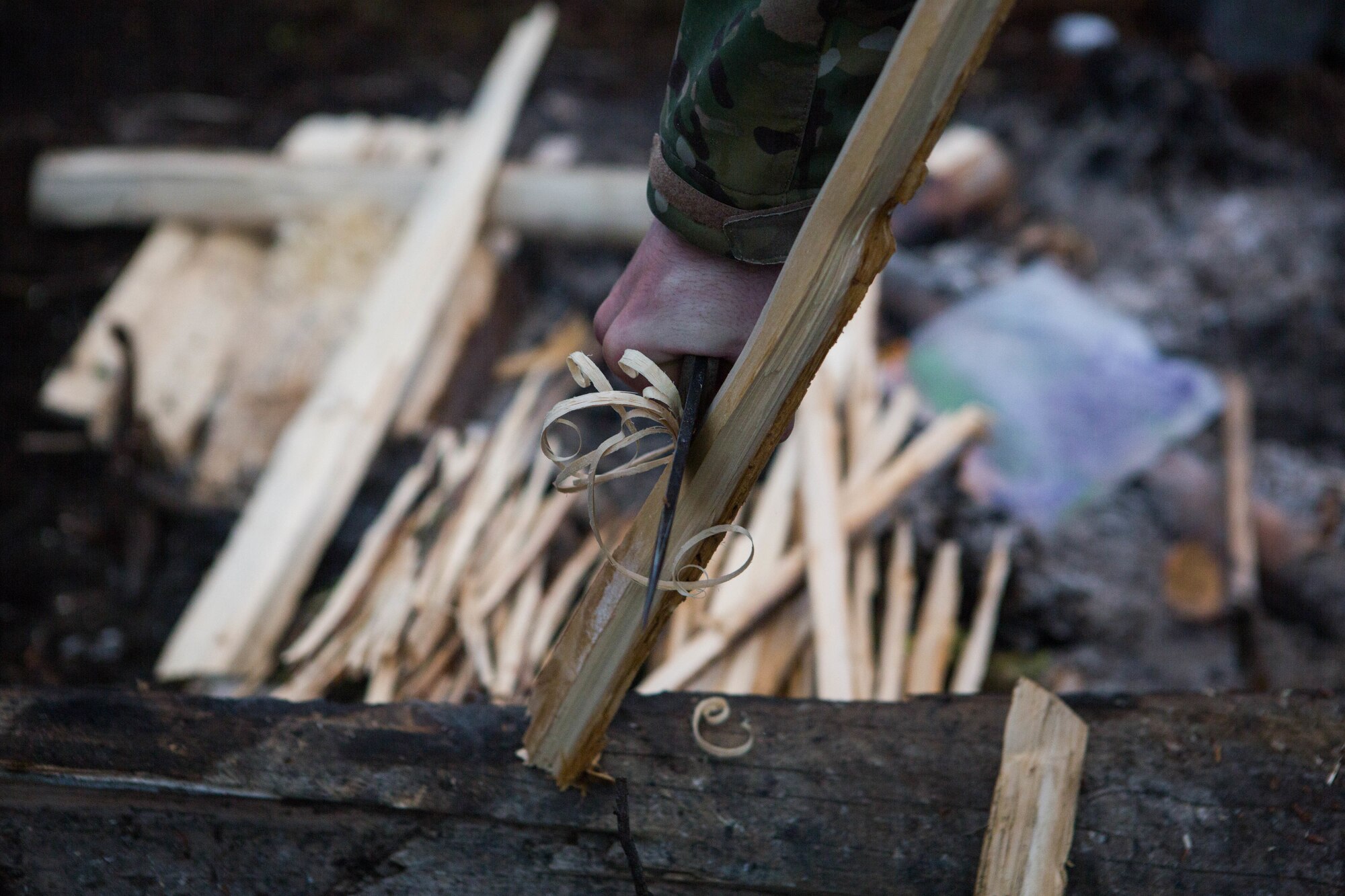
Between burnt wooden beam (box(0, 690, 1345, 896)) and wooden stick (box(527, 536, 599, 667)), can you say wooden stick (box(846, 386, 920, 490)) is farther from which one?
burnt wooden beam (box(0, 690, 1345, 896))

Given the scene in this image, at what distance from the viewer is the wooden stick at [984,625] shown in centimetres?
232

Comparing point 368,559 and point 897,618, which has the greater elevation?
point 368,559

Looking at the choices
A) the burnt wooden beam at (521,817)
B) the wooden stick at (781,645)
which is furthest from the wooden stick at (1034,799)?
the wooden stick at (781,645)

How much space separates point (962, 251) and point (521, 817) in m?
3.66

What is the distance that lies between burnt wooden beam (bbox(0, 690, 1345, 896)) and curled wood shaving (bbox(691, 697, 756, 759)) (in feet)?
0.07

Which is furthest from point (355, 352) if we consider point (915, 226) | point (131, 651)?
point (915, 226)

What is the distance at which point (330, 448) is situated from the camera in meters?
2.84

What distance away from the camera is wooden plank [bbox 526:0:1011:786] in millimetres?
896

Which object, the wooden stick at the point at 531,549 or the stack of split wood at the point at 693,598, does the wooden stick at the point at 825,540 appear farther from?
the wooden stick at the point at 531,549

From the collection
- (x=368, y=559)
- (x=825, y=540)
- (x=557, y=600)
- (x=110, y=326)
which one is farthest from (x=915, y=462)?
(x=110, y=326)

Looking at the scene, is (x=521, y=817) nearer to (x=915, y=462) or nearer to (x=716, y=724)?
(x=716, y=724)

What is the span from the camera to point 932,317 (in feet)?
12.3

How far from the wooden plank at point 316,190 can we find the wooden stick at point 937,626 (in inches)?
76.9

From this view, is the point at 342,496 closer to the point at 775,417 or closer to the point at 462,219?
the point at 462,219
